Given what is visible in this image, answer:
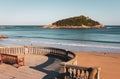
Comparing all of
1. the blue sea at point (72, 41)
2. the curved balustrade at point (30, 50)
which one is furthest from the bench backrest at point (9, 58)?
the blue sea at point (72, 41)

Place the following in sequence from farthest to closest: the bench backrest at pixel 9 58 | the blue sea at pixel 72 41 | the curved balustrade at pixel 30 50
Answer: the blue sea at pixel 72 41
the curved balustrade at pixel 30 50
the bench backrest at pixel 9 58

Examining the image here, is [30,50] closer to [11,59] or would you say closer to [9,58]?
[9,58]

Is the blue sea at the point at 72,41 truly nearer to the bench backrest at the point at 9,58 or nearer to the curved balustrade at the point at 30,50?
the curved balustrade at the point at 30,50

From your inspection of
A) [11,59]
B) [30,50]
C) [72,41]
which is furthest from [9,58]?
[72,41]

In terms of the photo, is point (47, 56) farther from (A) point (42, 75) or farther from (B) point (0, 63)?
(A) point (42, 75)

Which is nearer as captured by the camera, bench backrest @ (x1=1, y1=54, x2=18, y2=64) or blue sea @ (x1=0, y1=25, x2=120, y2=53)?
bench backrest @ (x1=1, y1=54, x2=18, y2=64)

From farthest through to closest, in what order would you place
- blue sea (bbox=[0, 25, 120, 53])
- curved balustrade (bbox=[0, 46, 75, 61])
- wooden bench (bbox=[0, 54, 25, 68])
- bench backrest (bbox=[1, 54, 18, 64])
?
blue sea (bbox=[0, 25, 120, 53]) < curved balustrade (bbox=[0, 46, 75, 61]) < bench backrest (bbox=[1, 54, 18, 64]) < wooden bench (bbox=[0, 54, 25, 68])

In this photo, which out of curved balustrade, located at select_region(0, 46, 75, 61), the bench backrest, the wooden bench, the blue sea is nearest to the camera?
the wooden bench

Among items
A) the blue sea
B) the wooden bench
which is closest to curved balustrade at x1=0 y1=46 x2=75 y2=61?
the wooden bench

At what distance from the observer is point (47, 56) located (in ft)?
61.5

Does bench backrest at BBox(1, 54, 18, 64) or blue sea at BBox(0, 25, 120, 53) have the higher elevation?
bench backrest at BBox(1, 54, 18, 64)

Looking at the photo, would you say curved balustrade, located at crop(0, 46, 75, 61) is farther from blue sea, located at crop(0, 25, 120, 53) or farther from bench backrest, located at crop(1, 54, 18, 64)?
blue sea, located at crop(0, 25, 120, 53)

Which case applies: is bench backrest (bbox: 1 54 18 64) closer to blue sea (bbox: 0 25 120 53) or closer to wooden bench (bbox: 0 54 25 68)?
wooden bench (bbox: 0 54 25 68)

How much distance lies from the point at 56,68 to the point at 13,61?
3281mm
